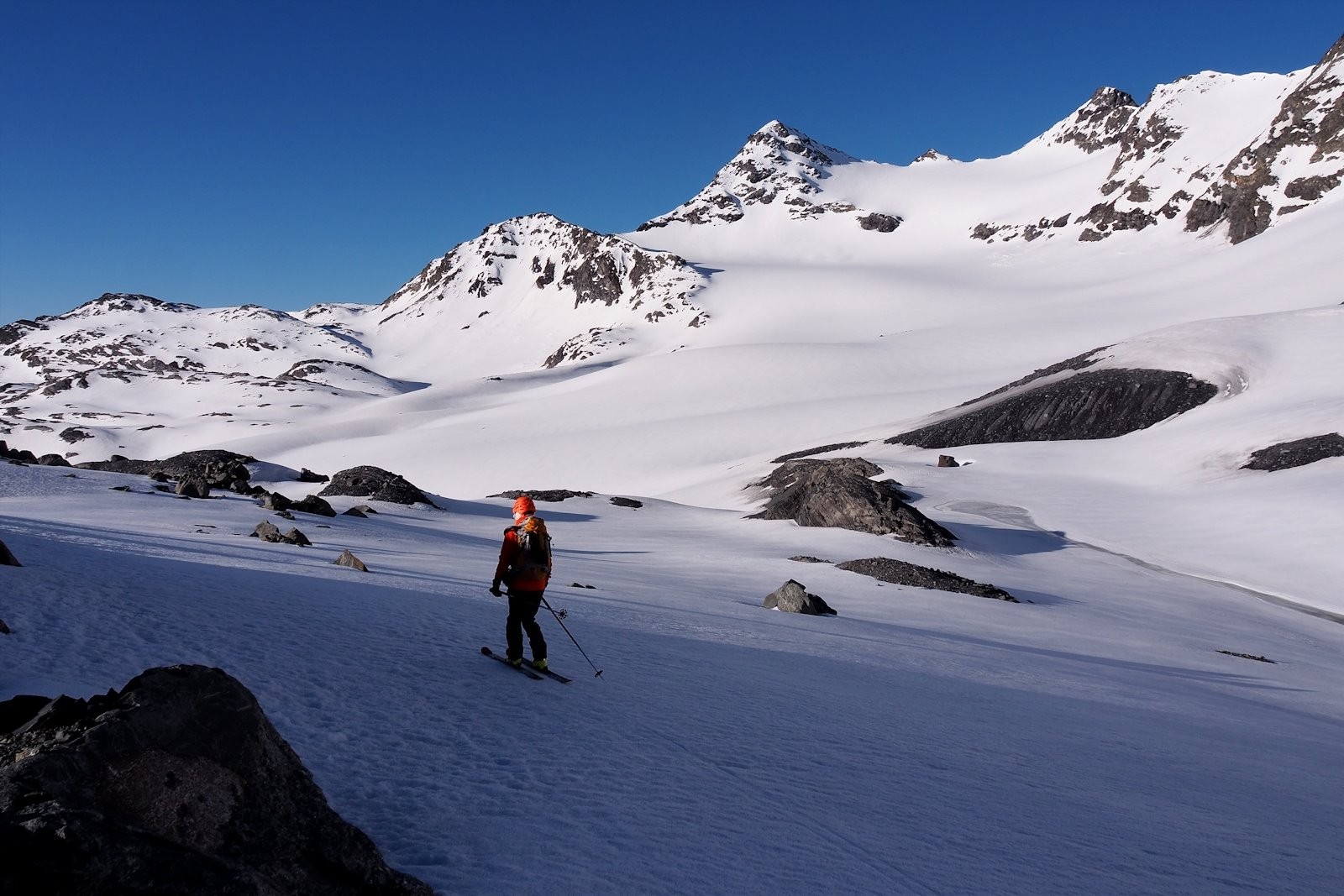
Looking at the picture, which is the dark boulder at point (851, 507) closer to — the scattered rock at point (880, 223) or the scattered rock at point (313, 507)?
the scattered rock at point (313, 507)

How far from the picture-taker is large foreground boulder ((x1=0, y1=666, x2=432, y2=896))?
8.70 feet

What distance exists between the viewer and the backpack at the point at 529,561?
780cm

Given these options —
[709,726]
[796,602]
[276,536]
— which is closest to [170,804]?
[709,726]

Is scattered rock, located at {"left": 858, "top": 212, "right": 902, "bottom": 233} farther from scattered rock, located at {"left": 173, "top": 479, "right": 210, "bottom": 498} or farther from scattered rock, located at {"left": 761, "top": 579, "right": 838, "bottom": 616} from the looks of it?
scattered rock, located at {"left": 761, "top": 579, "right": 838, "bottom": 616}

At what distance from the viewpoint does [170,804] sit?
3059mm

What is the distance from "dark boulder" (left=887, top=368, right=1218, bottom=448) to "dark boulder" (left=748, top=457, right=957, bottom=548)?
14803 millimetres

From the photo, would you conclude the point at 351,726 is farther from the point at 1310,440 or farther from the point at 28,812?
the point at 1310,440

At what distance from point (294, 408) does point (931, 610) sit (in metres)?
96.9

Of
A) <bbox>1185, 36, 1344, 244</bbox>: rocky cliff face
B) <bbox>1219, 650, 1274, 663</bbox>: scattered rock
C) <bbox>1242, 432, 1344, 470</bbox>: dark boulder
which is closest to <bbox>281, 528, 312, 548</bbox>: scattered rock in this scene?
<bbox>1219, 650, 1274, 663</bbox>: scattered rock

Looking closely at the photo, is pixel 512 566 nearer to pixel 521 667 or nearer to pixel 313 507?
pixel 521 667

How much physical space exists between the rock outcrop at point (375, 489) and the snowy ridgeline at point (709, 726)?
13.2m

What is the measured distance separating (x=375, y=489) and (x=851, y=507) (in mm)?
15868

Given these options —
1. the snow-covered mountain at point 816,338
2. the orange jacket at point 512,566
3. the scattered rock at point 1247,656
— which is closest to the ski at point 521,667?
the orange jacket at point 512,566

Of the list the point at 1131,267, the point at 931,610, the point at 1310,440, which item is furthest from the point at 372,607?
the point at 1131,267
